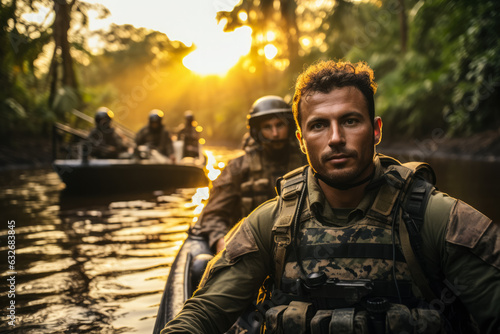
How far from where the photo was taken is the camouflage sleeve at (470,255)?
1.69 metres

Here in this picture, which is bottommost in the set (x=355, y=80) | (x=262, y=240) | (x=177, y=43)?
(x=262, y=240)

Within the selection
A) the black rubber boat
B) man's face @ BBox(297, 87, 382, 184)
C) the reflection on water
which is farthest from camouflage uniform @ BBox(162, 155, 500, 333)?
the reflection on water

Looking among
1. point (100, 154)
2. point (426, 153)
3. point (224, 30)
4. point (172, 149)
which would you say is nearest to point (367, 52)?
point (224, 30)

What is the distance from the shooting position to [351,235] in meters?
2.03

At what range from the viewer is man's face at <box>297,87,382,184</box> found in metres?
2.03

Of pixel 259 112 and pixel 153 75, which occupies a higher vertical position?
pixel 153 75

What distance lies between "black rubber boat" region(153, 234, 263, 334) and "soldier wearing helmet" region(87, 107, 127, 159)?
9.29 metres

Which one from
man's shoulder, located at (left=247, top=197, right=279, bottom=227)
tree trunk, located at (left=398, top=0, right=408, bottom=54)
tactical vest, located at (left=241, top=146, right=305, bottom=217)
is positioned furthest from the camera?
tree trunk, located at (left=398, top=0, right=408, bottom=54)

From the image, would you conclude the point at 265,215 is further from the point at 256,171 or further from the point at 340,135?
the point at 256,171

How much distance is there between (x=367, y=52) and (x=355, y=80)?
28979 mm

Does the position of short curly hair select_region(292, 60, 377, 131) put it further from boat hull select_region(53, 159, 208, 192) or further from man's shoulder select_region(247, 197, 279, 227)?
boat hull select_region(53, 159, 208, 192)

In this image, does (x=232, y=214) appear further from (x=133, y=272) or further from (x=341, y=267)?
(x=341, y=267)

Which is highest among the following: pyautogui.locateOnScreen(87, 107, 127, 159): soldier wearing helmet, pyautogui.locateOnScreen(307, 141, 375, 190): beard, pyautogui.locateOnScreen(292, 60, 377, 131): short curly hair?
pyautogui.locateOnScreen(87, 107, 127, 159): soldier wearing helmet

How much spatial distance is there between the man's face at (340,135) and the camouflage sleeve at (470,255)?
0.39 m
